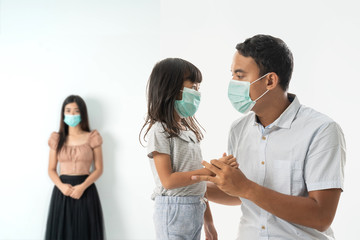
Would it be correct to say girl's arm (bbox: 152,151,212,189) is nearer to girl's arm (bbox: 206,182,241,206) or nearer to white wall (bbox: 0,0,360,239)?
girl's arm (bbox: 206,182,241,206)

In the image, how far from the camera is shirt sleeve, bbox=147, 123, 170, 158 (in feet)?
5.40

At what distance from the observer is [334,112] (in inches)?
96.2

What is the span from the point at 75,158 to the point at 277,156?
8.60ft

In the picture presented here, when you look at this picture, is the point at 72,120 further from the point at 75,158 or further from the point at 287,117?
the point at 287,117

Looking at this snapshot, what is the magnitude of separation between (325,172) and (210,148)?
167 cm

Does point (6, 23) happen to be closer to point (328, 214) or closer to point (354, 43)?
point (354, 43)

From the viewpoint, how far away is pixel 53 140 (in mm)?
3711

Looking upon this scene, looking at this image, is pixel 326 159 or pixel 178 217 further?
pixel 178 217

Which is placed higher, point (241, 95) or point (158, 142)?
point (241, 95)

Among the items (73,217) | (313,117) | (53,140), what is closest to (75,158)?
(53,140)

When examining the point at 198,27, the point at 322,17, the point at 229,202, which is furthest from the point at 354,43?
the point at 229,202

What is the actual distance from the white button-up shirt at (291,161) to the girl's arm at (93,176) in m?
2.38

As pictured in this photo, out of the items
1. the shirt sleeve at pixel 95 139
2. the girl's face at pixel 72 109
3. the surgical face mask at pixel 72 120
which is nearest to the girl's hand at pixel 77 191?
the shirt sleeve at pixel 95 139

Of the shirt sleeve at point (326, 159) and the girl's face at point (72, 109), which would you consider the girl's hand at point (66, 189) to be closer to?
the girl's face at point (72, 109)
